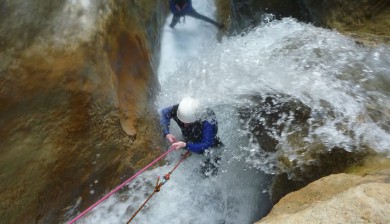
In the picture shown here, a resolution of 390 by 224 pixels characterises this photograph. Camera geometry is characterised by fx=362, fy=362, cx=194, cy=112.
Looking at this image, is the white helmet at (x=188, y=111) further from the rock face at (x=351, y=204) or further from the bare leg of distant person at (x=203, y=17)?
the bare leg of distant person at (x=203, y=17)

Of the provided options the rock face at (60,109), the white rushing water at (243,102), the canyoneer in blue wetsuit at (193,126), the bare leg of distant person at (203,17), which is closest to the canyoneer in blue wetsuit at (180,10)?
the bare leg of distant person at (203,17)

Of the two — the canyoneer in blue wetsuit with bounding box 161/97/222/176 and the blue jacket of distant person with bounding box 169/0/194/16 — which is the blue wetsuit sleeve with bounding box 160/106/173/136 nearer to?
the canyoneer in blue wetsuit with bounding box 161/97/222/176

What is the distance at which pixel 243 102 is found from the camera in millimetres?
4691

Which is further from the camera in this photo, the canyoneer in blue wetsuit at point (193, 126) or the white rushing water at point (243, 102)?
the canyoneer in blue wetsuit at point (193, 126)

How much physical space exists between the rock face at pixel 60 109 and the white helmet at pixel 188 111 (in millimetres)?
577

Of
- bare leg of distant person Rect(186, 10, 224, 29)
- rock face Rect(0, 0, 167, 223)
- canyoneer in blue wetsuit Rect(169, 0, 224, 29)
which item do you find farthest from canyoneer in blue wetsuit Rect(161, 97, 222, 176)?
bare leg of distant person Rect(186, 10, 224, 29)

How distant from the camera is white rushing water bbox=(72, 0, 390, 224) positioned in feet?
11.6

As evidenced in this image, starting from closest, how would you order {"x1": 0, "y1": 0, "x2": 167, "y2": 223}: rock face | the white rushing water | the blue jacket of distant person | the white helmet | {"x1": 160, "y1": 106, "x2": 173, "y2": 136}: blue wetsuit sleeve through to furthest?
{"x1": 0, "y1": 0, "x2": 167, "y2": 223}: rock face
the white rushing water
the white helmet
{"x1": 160, "y1": 106, "x2": 173, "y2": 136}: blue wetsuit sleeve
the blue jacket of distant person

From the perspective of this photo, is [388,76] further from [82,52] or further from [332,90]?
[82,52]

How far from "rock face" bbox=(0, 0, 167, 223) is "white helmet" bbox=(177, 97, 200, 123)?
0.58m

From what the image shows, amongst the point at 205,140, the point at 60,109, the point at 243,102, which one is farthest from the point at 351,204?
the point at 243,102

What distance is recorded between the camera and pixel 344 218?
2090 mm

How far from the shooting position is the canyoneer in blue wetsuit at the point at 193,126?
418 cm

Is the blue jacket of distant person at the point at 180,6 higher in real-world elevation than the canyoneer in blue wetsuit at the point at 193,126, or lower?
higher
